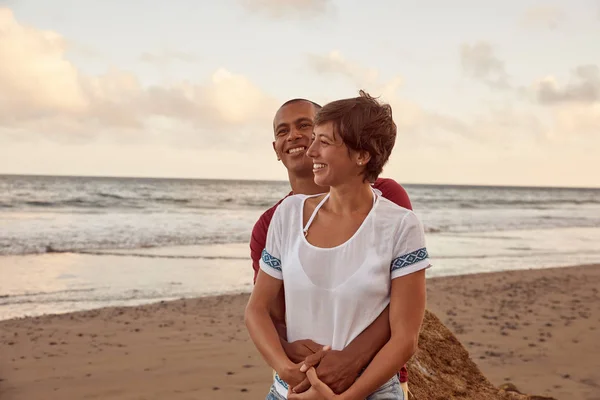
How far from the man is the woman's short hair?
416 mm

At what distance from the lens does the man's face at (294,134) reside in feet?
10.2

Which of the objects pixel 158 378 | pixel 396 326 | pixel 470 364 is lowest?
pixel 158 378

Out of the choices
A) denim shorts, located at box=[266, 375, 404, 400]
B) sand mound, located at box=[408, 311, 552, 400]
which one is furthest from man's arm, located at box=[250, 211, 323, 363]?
sand mound, located at box=[408, 311, 552, 400]

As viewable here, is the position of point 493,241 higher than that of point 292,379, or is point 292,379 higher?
point 292,379

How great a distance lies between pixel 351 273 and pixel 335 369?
0.35 m

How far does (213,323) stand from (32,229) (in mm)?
A: 15701

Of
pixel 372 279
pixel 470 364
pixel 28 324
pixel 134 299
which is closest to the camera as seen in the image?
pixel 372 279

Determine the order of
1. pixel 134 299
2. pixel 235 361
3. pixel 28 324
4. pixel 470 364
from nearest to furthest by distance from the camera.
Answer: pixel 470 364, pixel 235 361, pixel 28 324, pixel 134 299

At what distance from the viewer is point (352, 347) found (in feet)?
7.48

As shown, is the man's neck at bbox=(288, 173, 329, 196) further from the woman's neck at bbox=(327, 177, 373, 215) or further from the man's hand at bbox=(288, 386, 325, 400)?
the man's hand at bbox=(288, 386, 325, 400)

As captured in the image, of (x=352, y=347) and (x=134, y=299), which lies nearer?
(x=352, y=347)

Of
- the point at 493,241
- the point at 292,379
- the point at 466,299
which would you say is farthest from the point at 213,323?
the point at 493,241

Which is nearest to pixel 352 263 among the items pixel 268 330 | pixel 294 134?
pixel 268 330

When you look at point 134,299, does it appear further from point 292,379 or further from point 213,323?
point 292,379
